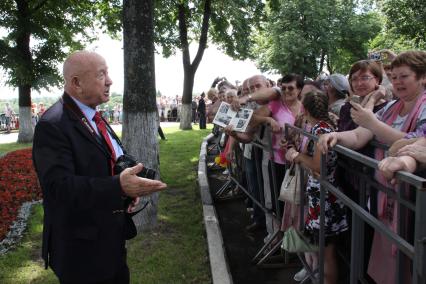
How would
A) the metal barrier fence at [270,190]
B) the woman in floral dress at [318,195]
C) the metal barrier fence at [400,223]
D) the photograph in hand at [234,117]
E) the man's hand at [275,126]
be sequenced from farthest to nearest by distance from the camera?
1. the photograph in hand at [234,117]
2. the metal barrier fence at [270,190]
3. the man's hand at [275,126]
4. the woman in floral dress at [318,195]
5. the metal barrier fence at [400,223]

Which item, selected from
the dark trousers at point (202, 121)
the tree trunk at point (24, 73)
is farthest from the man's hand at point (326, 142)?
the dark trousers at point (202, 121)

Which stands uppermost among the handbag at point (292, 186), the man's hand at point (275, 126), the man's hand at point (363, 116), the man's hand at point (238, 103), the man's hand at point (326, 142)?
the man's hand at point (238, 103)

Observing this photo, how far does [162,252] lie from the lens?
15.4 ft

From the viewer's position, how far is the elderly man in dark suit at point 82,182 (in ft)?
7.17

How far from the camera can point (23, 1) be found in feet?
53.3

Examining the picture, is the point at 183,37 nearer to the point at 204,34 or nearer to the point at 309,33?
the point at 204,34

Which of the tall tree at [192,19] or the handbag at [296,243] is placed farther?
the tall tree at [192,19]

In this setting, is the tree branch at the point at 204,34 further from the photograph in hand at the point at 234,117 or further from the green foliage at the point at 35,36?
the photograph in hand at the point at 234,117

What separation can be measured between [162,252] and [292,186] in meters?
1.82

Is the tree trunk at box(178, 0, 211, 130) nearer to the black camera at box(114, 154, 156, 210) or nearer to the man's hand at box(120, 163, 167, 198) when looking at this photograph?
the black camera at box(114, 154, 156, 210)

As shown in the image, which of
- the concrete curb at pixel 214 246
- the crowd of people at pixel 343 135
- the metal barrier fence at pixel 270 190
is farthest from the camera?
the metal barrier fence at pixel 270 190

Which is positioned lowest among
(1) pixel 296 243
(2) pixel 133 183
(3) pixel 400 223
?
(1) pixel 296 243

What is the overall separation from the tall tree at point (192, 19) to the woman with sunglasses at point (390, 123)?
15.5 m


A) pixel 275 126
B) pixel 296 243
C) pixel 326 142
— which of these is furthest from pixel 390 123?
pixel 275 126
